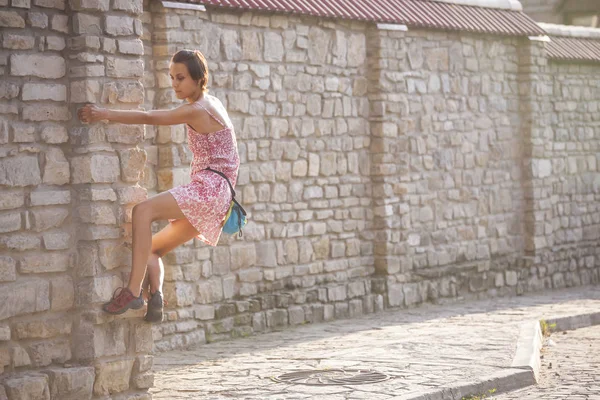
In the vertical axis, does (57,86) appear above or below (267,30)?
below

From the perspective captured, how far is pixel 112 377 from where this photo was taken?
309 inches

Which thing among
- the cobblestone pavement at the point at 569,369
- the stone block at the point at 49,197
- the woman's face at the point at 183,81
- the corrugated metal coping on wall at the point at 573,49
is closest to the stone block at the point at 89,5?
the woman's face at the point at 183,81

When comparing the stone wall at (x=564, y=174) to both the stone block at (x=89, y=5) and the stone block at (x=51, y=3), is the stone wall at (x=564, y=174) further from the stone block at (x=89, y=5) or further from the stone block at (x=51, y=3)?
the stone block at (x=51, y=3)

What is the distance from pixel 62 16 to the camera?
772 cm

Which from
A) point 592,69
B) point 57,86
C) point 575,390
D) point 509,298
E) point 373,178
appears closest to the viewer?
point 57,86

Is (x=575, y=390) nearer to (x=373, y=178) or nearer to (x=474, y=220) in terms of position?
(x=373, y=178)

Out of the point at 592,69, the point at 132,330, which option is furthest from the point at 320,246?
the point at 592,69

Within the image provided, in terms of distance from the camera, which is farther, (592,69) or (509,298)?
(592,69)

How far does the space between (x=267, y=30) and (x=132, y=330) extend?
17.8 ft

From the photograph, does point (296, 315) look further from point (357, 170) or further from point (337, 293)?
point (357, 170)

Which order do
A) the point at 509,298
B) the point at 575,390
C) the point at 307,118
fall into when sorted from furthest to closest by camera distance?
1. the point at 509,298
2. the point at 307,118
3. the point at 575,390

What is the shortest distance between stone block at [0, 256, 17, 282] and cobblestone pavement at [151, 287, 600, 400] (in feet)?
5.37

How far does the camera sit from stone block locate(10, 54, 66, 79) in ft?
24.5

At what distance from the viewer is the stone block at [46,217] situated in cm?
758
